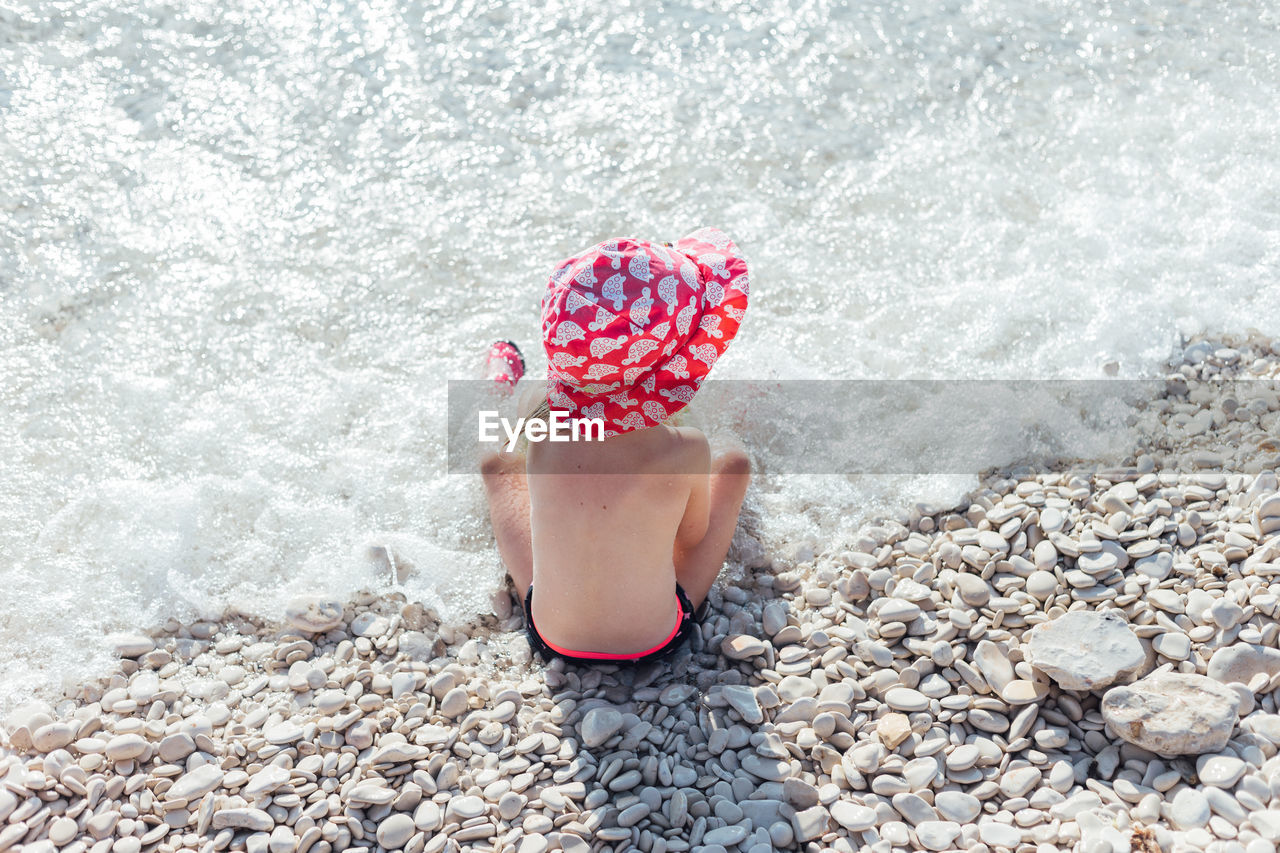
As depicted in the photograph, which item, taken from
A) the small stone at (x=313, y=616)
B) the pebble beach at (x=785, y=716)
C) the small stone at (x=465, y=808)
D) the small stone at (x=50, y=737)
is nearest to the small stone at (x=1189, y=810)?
the pebble beach at (x=785, y=716)

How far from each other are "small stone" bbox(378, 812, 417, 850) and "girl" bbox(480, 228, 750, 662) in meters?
0.60

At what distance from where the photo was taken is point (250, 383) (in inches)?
146

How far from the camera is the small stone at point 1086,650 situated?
2322 mm

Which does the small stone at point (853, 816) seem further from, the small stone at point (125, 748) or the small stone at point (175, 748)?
the small stone at point (125, 748)

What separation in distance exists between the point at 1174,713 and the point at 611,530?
1.30 m

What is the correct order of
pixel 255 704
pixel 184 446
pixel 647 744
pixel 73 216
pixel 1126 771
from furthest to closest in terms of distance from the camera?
pixel 73 216 < pixel 184 446 < pixel 255 704 < pixel 647 744 < pixel 1126 771

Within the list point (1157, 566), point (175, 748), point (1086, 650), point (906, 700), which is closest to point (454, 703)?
point (175, 748)

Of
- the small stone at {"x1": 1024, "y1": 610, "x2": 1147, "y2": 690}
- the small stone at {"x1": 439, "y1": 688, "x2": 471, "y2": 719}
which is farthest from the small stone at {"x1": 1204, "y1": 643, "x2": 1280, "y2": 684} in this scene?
the small stone at {"x1": 439, "y1": 688, "x2": 471, "y2": 719}

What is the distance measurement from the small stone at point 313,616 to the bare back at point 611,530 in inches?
23.4

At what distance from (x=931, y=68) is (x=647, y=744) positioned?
12.9 feet

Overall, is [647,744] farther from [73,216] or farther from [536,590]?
[73,216]

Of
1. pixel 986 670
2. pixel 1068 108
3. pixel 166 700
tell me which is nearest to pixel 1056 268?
pixel 1068 108

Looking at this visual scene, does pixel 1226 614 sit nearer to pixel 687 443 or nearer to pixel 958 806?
pixel 958 806

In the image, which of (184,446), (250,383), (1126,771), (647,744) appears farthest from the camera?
(250,383)
